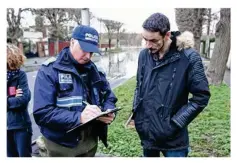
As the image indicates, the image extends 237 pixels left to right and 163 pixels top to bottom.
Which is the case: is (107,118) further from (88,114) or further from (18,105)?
(18,105)

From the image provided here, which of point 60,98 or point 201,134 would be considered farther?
point 201,134

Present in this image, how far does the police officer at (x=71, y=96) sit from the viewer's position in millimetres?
1128

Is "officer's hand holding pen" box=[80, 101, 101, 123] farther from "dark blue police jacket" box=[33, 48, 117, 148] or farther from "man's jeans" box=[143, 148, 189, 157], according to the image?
"man's jeans" box=[143, 148, 189, 157]

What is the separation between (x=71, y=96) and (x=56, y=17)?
0.82 metres

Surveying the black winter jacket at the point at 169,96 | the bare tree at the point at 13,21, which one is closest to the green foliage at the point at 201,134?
the black winter jacket at the point at 169,96

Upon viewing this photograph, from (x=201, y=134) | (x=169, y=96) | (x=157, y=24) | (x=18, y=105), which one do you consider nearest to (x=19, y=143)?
(x=18, y=105)

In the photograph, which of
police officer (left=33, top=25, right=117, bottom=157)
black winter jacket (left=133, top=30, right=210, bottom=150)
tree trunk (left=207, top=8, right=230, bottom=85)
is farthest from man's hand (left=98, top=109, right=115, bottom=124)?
tree trunk (left=207, top=8, right=230, bottom=85)

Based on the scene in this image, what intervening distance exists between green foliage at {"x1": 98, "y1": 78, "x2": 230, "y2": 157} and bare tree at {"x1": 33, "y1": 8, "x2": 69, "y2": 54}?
2.02 feet

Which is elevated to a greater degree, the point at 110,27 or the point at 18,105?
the point at 110,27

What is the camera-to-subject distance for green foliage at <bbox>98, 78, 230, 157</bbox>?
1.85 m

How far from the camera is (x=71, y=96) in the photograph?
117 centimetres

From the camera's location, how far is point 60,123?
114 centimetres

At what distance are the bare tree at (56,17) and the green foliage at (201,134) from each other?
617 millimetres

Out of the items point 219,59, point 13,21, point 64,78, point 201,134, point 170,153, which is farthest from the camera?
point 219,59
